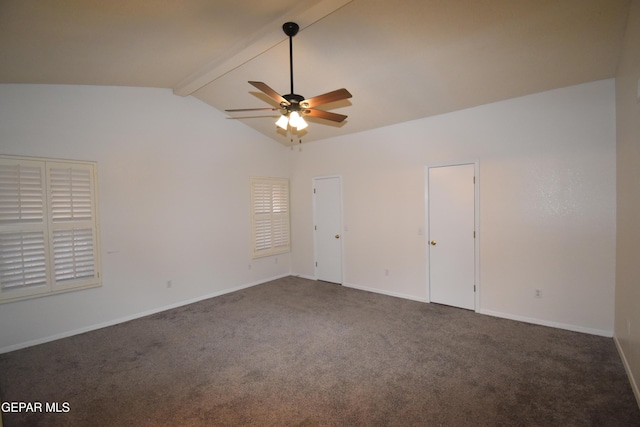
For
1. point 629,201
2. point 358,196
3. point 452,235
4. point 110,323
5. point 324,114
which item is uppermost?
point 324,114

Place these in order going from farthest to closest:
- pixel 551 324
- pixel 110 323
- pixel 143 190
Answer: pixel 143 190 < pixel 110 323 < pixel 551 324

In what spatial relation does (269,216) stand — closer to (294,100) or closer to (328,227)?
(328,227)

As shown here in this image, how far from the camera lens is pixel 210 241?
186 inches

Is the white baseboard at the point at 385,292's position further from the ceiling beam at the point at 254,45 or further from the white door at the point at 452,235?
the ceiling beam at the point at 254,45

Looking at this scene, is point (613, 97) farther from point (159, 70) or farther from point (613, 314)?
point (159, 70)

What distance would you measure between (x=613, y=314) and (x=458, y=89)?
3069 millimetres

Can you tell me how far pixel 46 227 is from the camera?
3193mm

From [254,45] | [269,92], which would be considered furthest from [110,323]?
[254,45]

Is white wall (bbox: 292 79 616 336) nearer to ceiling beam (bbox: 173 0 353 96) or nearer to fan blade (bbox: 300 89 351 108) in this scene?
ceiling beam (bbox: 173 0 353 96)

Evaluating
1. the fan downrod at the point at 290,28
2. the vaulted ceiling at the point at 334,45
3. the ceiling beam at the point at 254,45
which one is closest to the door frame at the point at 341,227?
the vaulted ceiling at the point at 334,45

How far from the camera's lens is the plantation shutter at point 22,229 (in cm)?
297

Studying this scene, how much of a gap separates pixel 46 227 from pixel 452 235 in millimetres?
5160

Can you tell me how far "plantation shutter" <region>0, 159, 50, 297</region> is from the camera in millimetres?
2973

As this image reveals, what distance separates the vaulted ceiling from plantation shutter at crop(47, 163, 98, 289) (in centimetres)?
108
